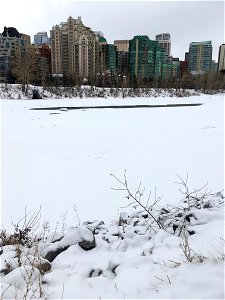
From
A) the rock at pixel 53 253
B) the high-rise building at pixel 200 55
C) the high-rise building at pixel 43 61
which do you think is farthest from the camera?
the high-rise building at pixel 200 55

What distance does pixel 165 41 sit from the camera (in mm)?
114938

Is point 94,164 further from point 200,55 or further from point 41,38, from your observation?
point 41,38

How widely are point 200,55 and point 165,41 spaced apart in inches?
624

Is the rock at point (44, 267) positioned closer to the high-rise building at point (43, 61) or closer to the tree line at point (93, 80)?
the tree line at point (93, 80)

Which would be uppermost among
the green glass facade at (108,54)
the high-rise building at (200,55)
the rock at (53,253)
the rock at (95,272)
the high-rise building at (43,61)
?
the high-rise building at (200,55)

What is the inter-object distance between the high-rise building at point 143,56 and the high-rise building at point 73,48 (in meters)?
10.3

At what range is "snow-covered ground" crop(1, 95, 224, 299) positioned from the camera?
232 centimetres

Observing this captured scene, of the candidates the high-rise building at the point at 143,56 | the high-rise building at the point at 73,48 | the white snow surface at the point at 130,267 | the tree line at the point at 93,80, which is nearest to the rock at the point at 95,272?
the white snow surface at the point at 130,267

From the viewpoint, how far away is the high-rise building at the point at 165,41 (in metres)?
112

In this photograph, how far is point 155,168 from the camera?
668 cm

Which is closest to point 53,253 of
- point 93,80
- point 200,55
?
point 93,80

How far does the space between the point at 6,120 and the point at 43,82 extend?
24.0 meters

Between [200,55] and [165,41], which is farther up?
[165,41]

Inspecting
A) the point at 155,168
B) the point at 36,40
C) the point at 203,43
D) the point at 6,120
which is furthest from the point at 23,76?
the point at 36,40
